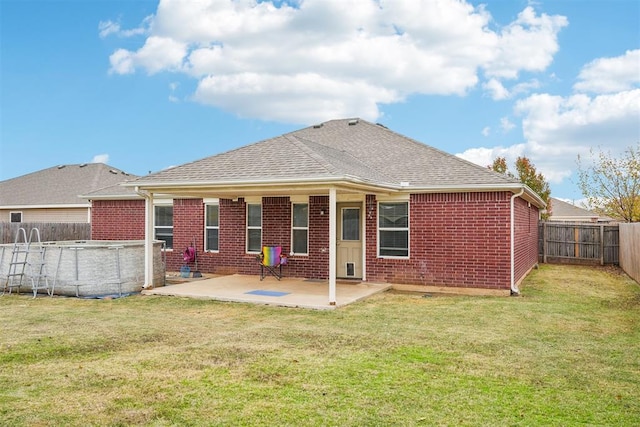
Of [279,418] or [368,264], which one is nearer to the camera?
[279,418]

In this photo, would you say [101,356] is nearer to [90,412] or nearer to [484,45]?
[90,412]

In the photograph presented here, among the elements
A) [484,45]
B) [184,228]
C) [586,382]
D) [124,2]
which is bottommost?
[586,382]

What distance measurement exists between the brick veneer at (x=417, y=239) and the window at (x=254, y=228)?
6.6 inches

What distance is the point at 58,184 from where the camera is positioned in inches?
1029

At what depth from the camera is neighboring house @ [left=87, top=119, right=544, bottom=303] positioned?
36.5 feet

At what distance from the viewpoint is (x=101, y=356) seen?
20.0ft

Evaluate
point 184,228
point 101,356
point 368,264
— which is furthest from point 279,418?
point 184,228

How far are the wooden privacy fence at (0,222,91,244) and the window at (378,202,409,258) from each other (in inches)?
569

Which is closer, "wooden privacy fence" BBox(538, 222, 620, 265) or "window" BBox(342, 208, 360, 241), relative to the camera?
"window" BBox(342, 208, 360, 241)

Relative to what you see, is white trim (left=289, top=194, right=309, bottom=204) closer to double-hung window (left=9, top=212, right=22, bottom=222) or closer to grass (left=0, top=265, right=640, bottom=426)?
grass (left=0, top=265, right=640, bottom=426)

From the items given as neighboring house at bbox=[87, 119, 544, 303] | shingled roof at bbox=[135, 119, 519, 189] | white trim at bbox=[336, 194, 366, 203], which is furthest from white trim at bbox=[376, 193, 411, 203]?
white trim at bbox=[336, 194, 366, 203]

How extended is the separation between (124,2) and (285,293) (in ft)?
28.2

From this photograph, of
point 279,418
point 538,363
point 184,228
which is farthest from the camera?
point 184,228

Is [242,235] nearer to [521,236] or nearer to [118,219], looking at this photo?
[118,219]
